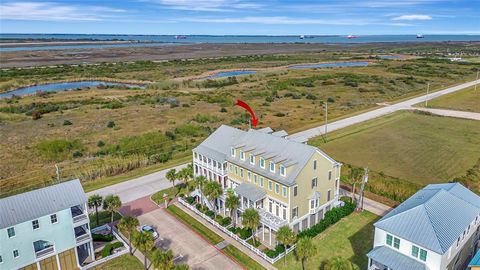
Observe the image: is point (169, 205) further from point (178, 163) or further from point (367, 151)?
point (367, 151)

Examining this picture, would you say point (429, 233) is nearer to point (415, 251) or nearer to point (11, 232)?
point (415, 251)

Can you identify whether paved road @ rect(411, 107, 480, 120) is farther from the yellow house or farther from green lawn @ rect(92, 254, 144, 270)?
green lawn @ rect(92, 254, 144, 270)

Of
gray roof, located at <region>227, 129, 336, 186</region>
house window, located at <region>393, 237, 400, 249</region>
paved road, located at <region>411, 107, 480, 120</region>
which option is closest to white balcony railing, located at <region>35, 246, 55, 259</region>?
gray roof, located at <region>227, 129, 336, 186</region>

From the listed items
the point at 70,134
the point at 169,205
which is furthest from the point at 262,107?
the point at 169,205

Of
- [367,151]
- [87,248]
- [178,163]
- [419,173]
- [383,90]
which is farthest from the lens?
[383,90]

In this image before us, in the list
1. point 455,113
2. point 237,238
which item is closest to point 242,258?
point 237,238

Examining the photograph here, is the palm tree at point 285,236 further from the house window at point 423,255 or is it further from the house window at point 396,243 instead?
the house window at point 423,255
